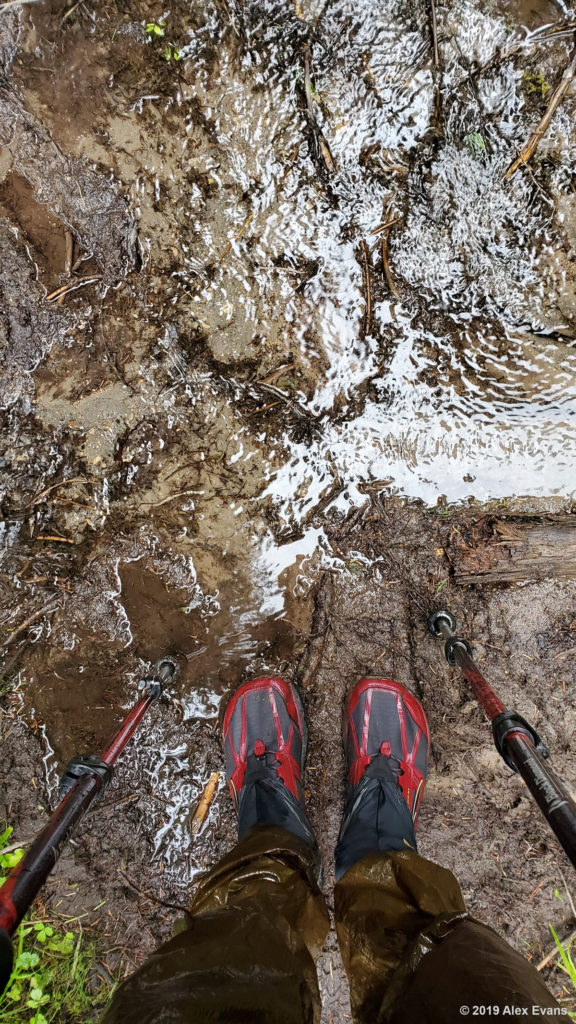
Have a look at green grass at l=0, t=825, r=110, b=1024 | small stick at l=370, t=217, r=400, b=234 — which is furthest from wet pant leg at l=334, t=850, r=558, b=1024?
small stick at l=370, t=217, r=400, b=234

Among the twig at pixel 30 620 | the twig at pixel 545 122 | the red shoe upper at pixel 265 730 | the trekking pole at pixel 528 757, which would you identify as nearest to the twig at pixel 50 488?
the twig at pixel 30 620

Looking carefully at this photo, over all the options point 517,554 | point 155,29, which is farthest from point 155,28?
point 517,554

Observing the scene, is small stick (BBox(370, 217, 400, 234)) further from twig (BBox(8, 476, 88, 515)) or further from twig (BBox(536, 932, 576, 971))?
twig (BBox(536, 932, 576, 971))

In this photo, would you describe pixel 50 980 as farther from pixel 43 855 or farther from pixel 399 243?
pixel 399 243

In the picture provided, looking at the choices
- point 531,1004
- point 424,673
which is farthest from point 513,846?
point 531,1004

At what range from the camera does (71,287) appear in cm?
266

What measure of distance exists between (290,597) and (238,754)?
2.85ft

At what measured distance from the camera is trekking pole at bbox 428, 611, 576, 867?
1489 millimetres

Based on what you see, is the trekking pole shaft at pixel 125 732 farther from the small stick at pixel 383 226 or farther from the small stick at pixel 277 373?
the small stick at pixel 383 226

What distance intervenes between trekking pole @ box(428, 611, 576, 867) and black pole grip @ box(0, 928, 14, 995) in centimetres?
164

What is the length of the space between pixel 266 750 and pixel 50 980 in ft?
5.19

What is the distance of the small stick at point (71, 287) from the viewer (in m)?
2.65

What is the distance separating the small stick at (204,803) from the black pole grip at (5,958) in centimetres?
129

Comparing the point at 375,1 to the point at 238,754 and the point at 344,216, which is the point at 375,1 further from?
the point at 238,754
